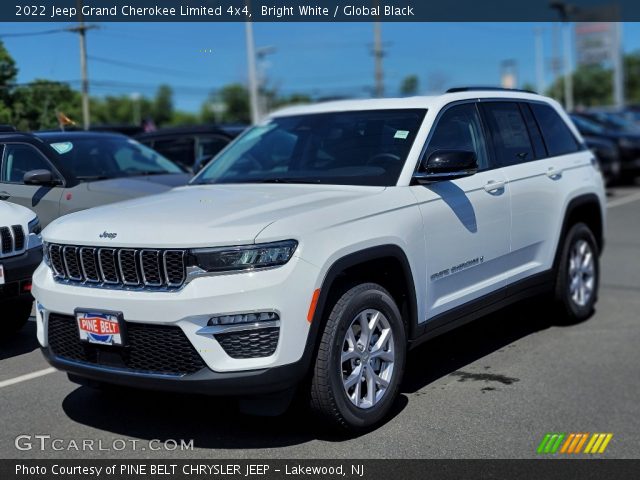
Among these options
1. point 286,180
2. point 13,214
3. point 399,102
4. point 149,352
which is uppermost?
point 399,102

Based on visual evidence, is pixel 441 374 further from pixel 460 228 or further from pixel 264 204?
pixel 264 204

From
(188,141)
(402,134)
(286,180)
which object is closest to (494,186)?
(402,134)

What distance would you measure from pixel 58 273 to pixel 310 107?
2536 mm

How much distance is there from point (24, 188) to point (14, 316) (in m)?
1.13

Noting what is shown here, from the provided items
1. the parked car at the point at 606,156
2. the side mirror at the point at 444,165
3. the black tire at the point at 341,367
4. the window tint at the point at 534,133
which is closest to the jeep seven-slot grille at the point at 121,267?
the black tire at the point at 341,367

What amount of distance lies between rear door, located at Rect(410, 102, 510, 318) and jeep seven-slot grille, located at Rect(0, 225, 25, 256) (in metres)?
2.89

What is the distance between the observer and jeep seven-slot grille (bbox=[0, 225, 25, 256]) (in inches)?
224

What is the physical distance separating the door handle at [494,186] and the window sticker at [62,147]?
13.2ft

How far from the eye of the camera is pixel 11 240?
5.75m

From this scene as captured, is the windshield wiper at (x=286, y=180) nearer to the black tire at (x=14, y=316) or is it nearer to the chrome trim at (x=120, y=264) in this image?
the chrome trim at (x=120, y=264)

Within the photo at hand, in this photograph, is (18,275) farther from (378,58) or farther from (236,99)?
(236,99)
